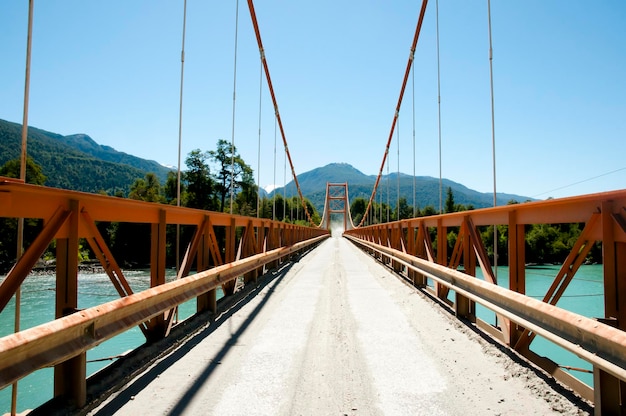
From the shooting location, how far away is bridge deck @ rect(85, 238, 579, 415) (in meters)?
2.73

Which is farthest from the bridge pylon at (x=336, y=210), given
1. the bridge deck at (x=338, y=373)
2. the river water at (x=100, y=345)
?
the bridge deck at (x=338, y=373)

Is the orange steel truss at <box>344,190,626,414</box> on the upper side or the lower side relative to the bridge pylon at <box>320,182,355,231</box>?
lower

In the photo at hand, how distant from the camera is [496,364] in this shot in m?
3.56

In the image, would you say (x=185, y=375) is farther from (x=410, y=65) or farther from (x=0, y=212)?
(x=410, y=65)

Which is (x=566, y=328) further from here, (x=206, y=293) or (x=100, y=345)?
(x=100, y=345)

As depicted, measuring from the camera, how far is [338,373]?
3.33 m

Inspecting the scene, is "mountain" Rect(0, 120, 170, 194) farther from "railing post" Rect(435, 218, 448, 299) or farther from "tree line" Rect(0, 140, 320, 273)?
"railing post" Rect(435, 218, 448, 299)

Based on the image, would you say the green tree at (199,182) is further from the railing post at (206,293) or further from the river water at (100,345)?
the railing post at (206,293)

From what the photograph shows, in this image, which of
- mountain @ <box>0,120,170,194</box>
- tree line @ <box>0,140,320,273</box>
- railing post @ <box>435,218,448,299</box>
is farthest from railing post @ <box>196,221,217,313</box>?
mountain @ <box>0,120,170,194</box>

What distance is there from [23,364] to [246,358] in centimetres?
196

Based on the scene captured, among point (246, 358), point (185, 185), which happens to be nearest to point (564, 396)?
point (246, 358)

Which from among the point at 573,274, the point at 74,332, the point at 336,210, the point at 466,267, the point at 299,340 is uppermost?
the point at 336,210

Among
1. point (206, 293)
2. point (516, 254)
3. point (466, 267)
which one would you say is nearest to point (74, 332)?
point (206, 293)

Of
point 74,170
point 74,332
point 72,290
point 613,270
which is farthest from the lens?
point 74,170
